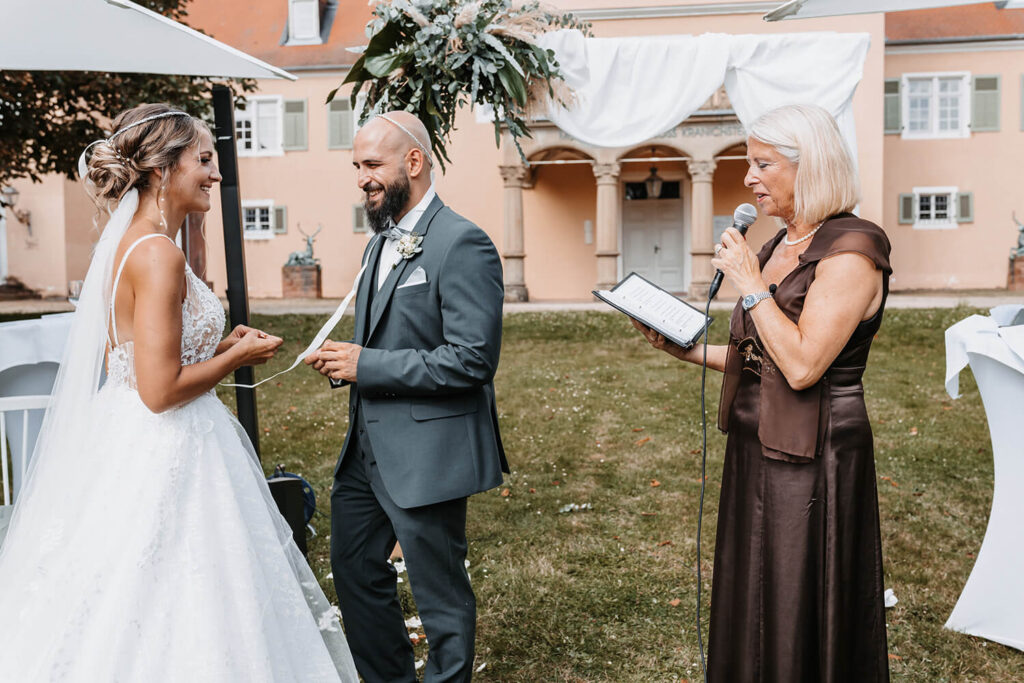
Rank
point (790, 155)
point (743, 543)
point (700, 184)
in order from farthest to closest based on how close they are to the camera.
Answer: point (700, 184), point (743, 543), point (790, 155)

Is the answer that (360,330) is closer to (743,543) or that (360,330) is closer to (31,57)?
(743,543)

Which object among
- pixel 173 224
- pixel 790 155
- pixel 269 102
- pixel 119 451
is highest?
pixel 269 102

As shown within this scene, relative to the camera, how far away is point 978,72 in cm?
2427

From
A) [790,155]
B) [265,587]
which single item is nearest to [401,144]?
[790,155]

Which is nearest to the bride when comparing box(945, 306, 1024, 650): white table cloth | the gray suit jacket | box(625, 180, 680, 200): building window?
the gray suit jacket

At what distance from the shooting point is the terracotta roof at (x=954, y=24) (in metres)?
24.0

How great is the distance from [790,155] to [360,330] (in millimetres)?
1558

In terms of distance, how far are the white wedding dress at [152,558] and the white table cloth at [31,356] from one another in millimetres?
2007

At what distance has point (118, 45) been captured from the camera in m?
3.94

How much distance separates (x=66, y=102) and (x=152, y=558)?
40.3ft

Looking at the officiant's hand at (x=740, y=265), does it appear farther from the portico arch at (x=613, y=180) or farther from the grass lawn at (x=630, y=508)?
the portico arch at (x=613, y=180)

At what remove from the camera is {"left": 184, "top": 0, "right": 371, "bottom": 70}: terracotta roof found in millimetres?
25625

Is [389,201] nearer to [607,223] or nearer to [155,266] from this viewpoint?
[155,266]

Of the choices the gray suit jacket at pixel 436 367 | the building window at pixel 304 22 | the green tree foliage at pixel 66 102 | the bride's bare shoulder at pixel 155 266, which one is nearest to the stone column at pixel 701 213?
the green tree foliage at pixel 66 102
